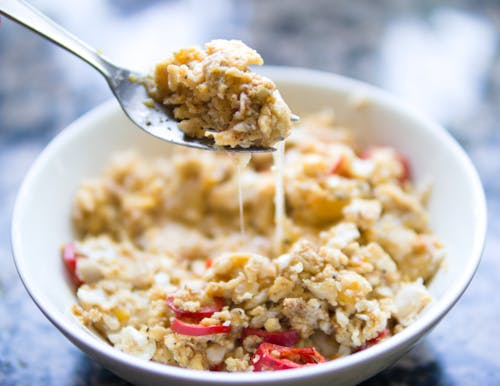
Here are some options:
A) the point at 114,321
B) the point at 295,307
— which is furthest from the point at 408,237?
the point at 114,321

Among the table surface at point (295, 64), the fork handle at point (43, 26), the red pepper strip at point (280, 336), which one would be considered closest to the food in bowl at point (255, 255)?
the red pepper strip at point (280, 336)

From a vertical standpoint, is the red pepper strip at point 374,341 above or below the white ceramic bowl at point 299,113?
below

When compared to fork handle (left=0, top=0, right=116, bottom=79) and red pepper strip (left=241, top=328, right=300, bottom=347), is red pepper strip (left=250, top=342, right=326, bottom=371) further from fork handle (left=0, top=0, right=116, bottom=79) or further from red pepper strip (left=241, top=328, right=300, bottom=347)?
fork handle (left=0, top=0, right=116, bottom=79)

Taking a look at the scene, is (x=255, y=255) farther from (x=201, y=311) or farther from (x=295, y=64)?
(x=295, y=64)

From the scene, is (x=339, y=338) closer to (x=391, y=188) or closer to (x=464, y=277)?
(x=464, y=277)

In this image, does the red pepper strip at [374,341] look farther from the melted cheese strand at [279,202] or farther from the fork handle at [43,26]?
the fork handle at [43,26]

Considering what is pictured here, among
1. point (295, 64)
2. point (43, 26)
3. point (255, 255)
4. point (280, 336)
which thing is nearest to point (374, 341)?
point (280, 336)

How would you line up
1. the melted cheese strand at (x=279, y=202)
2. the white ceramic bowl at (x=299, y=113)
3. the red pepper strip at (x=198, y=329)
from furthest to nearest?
A: the melted cheese strand at (x=279, y=202) < the red pepper strip at (x=198, y=329) < the white ceramic bowl at (x=299, y=113)
